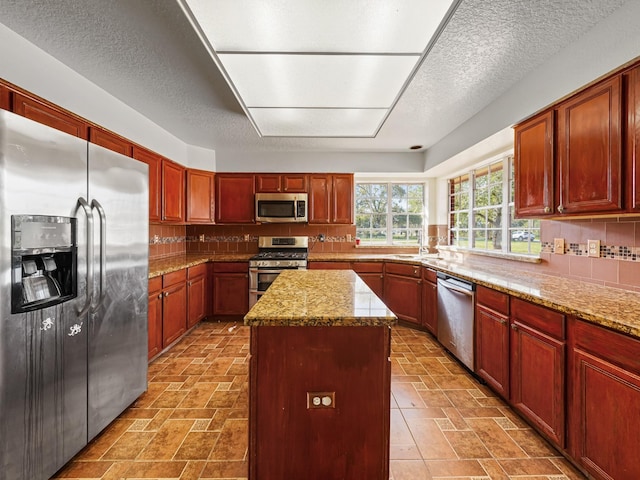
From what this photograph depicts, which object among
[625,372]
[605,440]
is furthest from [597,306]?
[605,440]

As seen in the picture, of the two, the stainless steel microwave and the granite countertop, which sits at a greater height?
the stainless steel microwave

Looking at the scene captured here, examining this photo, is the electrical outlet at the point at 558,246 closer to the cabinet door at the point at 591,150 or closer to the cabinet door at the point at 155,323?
the cabinet door at the point at 591,150

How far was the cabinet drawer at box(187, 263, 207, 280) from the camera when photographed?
346 centimetres

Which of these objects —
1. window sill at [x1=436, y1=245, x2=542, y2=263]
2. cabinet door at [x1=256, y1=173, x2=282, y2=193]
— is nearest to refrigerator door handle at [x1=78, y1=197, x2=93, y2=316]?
cabinet door at [x1=256, y1=173, x2=282, y2=193]

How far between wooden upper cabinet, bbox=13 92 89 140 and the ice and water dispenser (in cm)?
87

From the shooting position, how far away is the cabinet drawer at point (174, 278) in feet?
9.48

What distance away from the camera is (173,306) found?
3.06m

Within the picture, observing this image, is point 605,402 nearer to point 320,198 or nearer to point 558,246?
point 558,246

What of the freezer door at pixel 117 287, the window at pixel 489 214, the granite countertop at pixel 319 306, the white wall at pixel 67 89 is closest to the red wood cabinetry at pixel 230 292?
the white wall at pixel 67 89

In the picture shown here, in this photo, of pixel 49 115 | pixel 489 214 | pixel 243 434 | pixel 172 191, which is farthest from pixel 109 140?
pixel 489 214

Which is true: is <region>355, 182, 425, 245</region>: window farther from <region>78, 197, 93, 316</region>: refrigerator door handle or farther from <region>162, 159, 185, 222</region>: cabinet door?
<region>78, 197, 93, 316</region>: refrigerator door handle

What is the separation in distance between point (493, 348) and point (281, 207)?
3.09m

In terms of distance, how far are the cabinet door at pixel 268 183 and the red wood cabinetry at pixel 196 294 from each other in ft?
4.48

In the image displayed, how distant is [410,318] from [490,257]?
1185mm
